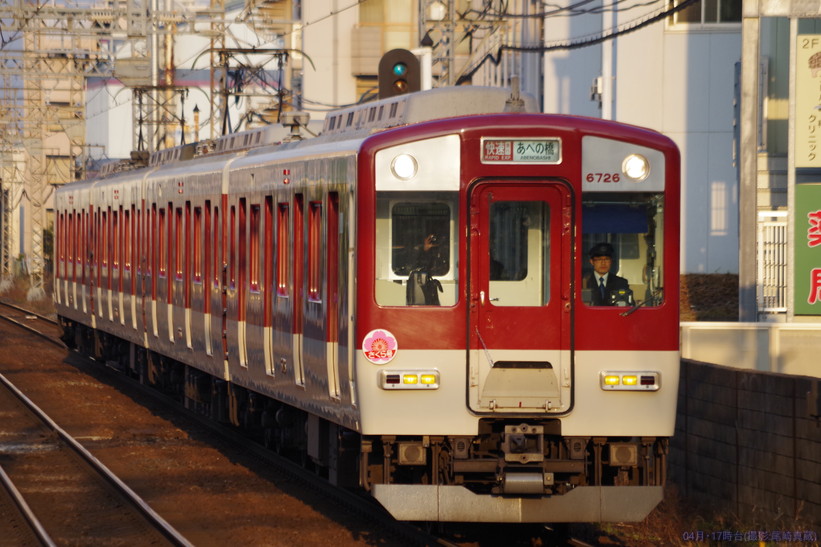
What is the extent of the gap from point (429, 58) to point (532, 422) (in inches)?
511

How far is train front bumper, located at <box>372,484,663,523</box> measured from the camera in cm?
915

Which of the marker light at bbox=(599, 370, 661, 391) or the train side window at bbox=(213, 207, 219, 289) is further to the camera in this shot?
the train side window at bbox=(213, 207, 219, 289)

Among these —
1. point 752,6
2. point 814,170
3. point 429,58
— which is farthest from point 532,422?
point 429,58

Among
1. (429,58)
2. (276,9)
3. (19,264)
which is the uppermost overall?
(276,9)

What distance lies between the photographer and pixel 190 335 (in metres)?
15.5

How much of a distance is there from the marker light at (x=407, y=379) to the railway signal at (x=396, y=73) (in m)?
11.0

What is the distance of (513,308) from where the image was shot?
30.1 feet

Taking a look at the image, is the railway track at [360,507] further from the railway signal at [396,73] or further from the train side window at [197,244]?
the railway signal at [396,73]

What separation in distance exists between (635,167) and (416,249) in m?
1.43

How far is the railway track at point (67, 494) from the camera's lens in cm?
1071

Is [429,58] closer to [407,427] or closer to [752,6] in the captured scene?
[752,6]

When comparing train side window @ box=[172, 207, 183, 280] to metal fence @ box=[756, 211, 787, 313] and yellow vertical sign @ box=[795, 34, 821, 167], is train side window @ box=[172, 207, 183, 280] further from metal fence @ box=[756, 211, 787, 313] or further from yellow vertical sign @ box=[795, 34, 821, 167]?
yellow vertical sign @ box=[795, 34, 821, 167]

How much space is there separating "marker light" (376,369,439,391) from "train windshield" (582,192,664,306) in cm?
105

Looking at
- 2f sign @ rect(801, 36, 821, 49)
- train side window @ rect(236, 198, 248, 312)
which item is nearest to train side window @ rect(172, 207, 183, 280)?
train side window @ rect(236, 198, 248, 312)
